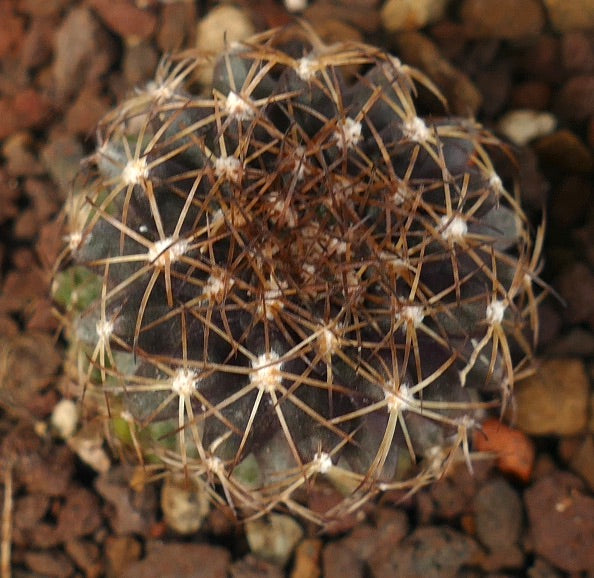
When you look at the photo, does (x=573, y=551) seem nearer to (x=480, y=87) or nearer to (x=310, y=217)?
(x=310, y=217)

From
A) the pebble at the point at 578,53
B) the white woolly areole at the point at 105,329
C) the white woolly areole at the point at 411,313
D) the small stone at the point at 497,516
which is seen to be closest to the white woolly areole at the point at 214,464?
the white woolly areole at the point at 105,329

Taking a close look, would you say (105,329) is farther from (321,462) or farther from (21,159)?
(21,159)

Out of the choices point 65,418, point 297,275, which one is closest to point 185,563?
point 65,418

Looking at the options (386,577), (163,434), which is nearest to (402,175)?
(163,434)

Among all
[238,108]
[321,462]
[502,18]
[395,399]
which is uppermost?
[238,108]

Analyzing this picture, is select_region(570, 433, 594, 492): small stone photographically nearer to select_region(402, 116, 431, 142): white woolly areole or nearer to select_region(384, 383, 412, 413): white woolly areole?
select_region(384, 383, 412, 413): white woolly areole

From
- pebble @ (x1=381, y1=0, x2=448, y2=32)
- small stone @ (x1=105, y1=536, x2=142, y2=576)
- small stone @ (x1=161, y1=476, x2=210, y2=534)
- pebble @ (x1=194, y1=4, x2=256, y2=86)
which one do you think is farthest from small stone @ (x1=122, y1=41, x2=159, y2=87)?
small stone @ (x1=105, y1=536, x2=142, y2=576)
